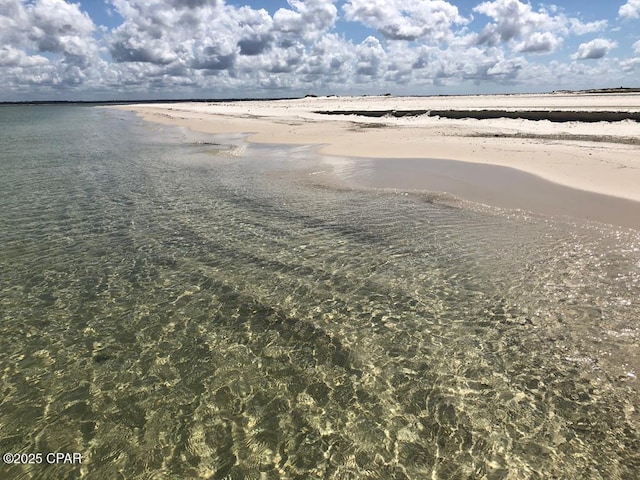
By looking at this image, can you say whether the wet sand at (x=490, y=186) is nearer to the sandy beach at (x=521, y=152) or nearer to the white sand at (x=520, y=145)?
the sandy beach at (x=521, y=152)

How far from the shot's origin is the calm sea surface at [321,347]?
15.3ft

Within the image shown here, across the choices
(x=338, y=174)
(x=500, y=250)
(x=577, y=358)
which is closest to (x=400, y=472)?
(x=577, y=358)

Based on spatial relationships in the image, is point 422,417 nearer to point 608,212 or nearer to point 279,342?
point 279,342

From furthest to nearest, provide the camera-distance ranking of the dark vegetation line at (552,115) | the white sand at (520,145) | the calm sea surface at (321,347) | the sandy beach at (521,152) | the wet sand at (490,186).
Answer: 1. the dark vegetation line at (552,115)
2. the white sand at (520,145)
3. the sandy beach at (521,152)
4. the wet sand at (490,186)
5. the calm sea surface at (321,347)

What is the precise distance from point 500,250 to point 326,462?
24.1 ft

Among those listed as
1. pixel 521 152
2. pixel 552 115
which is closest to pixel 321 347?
pixel 521 152

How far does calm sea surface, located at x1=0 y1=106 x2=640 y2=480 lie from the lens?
15.3ft

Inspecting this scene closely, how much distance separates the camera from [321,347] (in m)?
6.49

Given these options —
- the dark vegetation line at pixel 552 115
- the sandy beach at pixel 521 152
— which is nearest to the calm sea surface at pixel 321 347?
the sandy beach at pixel 521 152

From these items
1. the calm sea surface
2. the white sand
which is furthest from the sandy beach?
the calm sea surface

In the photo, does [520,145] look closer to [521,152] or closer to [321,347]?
[521,152]

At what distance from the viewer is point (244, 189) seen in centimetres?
1677

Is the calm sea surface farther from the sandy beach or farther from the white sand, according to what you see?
the white sand

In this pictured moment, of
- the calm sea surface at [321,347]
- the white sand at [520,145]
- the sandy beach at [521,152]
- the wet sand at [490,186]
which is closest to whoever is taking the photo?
the calm sea surface at [321,347]
